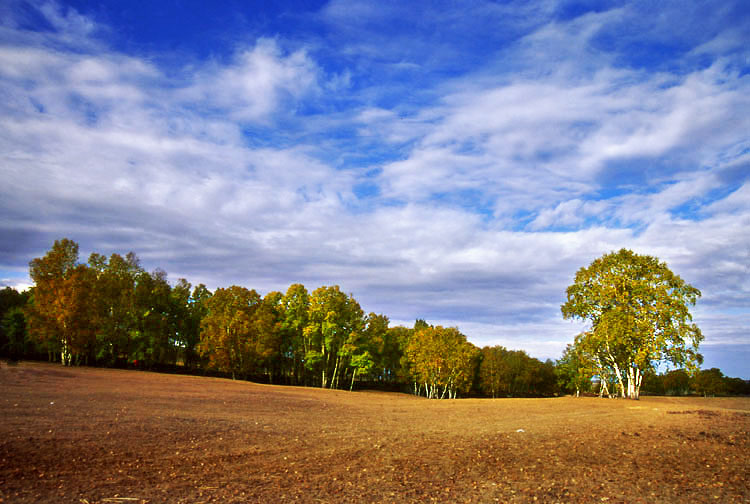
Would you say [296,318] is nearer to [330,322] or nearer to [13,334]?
[330,322]

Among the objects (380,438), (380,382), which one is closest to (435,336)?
(380,382)

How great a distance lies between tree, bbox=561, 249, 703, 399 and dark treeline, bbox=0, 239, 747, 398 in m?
25.7

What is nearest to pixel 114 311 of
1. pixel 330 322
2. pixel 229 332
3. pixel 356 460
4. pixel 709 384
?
pixel 229 332

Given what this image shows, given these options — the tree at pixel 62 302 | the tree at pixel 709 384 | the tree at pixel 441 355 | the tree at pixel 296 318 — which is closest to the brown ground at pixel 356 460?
the tree at pixel 62 302

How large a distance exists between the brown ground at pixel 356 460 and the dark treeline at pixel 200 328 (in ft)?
136

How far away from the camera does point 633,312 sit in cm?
3444

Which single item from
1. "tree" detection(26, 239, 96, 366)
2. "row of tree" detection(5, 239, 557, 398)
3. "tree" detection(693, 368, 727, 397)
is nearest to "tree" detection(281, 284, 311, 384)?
"row of tree" detection(5, 239, 557, 398)

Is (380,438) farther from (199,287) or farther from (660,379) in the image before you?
(660,379)

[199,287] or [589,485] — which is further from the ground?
[199,287]

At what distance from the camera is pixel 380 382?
91.5 m

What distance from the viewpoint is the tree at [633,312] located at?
32.7 m

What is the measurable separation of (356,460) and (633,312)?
30.7m

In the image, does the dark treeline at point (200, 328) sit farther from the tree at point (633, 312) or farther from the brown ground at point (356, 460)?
the brown ground at point (356, 460)

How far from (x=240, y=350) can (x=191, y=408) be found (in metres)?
39.4
